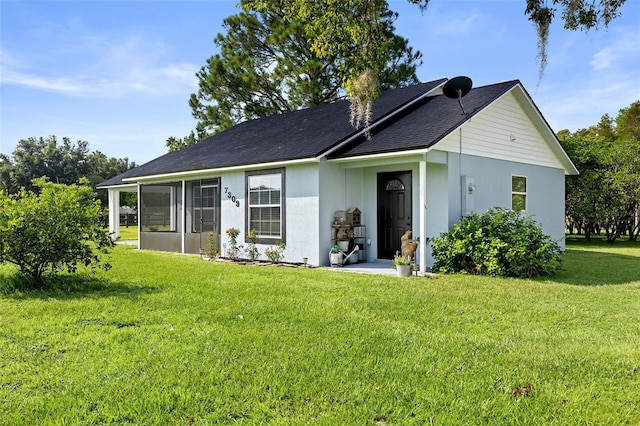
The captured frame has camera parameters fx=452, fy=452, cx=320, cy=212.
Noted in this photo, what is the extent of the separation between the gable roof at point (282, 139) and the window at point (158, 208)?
2.54 feet

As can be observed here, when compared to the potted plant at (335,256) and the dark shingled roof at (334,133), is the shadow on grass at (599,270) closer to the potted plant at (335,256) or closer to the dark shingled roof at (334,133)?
the dark shingled roof at (334,133)

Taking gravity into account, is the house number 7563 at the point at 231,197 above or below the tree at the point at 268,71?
below

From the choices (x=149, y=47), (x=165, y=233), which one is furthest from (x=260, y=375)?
(x=165, y=233)

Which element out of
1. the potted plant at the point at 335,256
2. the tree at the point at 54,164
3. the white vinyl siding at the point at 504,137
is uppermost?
the tree at the point at 54,164

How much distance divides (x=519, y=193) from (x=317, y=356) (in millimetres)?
10803

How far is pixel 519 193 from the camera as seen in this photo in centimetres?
1296

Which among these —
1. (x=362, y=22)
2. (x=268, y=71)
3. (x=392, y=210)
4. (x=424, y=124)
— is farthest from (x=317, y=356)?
(x=268, y=71)

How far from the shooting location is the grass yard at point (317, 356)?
302 cm

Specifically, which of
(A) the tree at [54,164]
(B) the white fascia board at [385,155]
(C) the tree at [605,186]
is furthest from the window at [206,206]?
(A) the tree at [54,164]

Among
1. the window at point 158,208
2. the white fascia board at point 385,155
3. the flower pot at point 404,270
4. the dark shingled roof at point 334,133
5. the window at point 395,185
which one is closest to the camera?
the flower pot at point 404,270

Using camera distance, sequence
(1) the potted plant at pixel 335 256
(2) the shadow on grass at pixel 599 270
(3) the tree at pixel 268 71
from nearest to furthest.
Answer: (2) the shadow on grass at pixel 599 270 < (1) the potted plant at pixel 335 256 < (3) the tree at pixel 268 71

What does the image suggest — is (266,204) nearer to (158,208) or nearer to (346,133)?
(346,133)

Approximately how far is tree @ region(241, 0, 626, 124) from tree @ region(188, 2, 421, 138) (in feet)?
48.9

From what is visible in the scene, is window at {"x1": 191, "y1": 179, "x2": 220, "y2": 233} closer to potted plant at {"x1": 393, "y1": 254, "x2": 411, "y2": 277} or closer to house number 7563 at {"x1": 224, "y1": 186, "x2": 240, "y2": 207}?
house number 7563 at {"x1": 224, "y1": 186, "x2": 240, "y2": 207}
